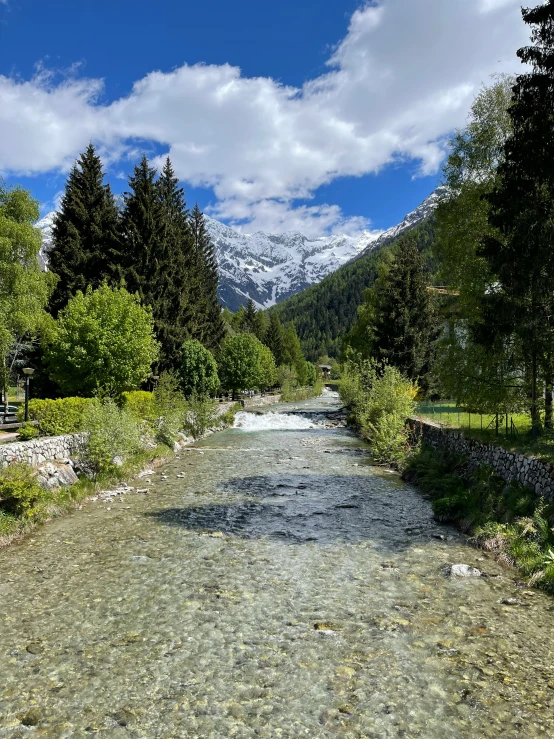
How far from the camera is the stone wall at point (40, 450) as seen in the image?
13.4m

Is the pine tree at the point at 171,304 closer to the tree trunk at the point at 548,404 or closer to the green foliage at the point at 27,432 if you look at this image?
the green foliage at the point at 27,432

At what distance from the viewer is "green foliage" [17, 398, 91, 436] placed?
17094mm

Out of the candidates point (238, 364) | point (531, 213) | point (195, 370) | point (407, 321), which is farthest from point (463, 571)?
point (238, 364)

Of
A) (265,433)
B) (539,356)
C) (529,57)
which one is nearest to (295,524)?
(539,356)

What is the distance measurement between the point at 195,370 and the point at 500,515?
95.5 ft

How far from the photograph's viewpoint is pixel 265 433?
34.7m

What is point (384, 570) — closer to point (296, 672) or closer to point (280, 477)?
point (296, 672)

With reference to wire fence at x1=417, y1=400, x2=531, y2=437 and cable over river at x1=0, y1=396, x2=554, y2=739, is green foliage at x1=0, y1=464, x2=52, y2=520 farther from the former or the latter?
wire fence at x1=417, y1=400, x2=531, y2=437

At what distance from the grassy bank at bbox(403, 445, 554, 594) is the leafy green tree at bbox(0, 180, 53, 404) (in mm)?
21908

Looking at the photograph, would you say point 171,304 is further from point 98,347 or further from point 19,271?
point 98,347

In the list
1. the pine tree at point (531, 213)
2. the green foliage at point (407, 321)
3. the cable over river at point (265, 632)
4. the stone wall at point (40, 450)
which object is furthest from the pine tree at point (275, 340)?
the cable over river at point (265, 632)

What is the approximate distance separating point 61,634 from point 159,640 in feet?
5.01

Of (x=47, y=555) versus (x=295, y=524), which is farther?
(x=295, y=524)

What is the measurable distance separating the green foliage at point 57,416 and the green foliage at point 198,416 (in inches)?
486
